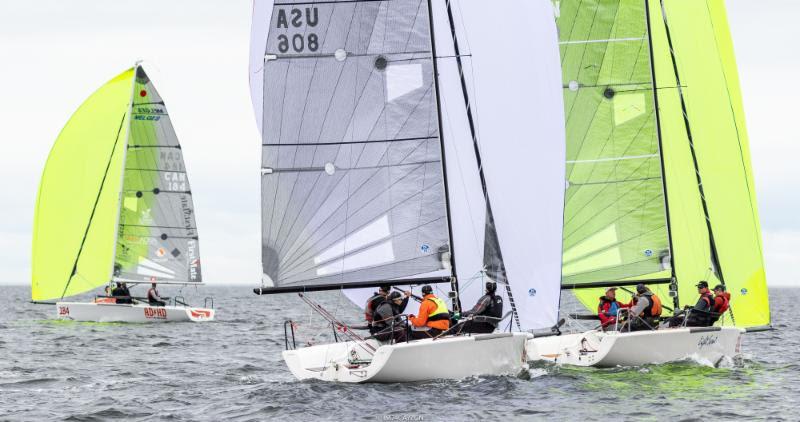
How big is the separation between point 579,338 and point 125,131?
20.5 meters

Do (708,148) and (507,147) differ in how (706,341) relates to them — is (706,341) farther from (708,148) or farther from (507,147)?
(708,148)

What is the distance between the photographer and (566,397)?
16.3 meters

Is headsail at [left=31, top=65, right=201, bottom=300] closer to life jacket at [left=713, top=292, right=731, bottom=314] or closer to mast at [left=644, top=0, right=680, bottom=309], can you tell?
mast at [left=644, top=0, right=680, bottom=309]

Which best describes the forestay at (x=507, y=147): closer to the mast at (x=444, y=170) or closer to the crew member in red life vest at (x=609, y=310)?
the mast at (x=444, y=170)

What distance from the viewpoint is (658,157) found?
73.8 ft

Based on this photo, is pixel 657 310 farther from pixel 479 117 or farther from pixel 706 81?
pixel 706 81

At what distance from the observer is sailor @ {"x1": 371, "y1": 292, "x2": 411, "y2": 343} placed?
16047 mm

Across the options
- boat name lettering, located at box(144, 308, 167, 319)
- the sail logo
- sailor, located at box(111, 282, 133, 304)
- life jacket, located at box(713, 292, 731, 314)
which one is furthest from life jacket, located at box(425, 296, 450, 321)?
the sail logo

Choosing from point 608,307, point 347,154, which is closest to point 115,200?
point 608,307

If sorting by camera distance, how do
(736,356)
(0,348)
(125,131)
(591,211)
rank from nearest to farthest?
1. (736,356)
2. (591,211)
3. (0,348)
4. (125,131)

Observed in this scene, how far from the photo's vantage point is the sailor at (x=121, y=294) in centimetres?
3503

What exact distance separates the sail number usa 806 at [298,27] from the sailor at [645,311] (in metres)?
6.83

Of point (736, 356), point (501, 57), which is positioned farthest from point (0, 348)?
point (736, 356)

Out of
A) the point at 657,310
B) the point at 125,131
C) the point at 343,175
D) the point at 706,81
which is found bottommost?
the point at 657,310
